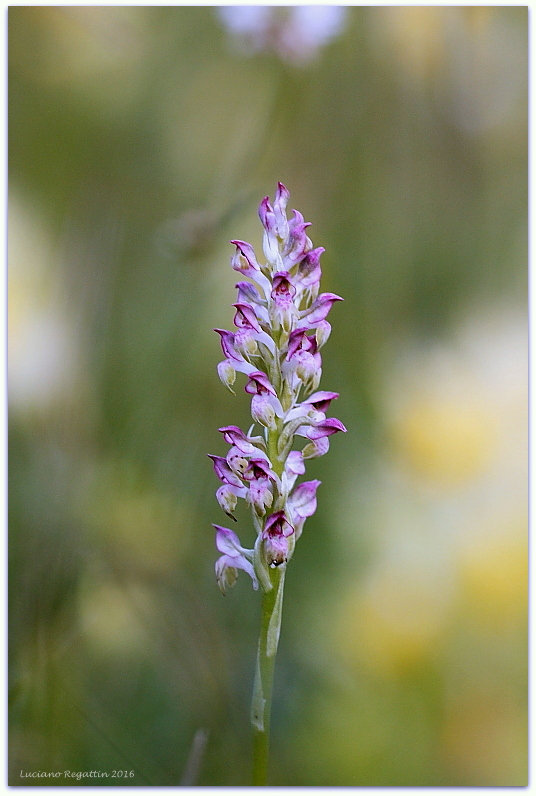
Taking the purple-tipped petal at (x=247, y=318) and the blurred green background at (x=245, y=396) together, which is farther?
the blurred green background at (x=245, y=396)

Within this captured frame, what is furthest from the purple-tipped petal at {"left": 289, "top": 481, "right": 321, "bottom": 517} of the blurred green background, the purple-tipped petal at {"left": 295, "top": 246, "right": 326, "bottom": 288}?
the blurred green background

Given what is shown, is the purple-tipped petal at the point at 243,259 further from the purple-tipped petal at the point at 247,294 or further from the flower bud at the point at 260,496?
the flower bud at the point at 260,496

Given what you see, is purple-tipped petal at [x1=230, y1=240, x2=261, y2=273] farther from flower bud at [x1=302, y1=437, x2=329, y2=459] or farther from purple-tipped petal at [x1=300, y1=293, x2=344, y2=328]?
flower bud at [x1=302, y1=437, x2=329, y2=459]

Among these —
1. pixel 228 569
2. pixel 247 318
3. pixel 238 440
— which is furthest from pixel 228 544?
pixel 247 318

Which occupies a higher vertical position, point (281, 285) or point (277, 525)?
point (281, 285)

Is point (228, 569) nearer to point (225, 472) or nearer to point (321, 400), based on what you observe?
point (225, 472)

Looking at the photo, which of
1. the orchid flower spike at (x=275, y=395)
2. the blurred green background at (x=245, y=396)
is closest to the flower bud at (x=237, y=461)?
the orchid flower spike at (x=275, y=395)

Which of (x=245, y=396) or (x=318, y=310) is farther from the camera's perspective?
(x=245, y=396)
